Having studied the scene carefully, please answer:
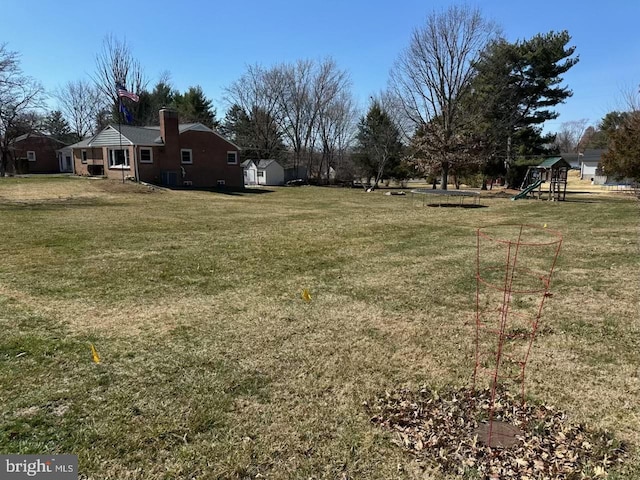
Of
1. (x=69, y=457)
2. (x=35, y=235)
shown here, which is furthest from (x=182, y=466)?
(x=35, y=235)

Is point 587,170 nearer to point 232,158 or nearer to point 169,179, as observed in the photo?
point 232,158

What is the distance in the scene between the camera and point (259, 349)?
414cm

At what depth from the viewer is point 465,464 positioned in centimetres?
254

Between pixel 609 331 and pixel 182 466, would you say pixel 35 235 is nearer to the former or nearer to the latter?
pixel 182 466

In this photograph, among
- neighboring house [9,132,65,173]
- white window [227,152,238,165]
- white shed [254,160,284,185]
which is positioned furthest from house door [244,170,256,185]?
neighboring house [9,132,65,173]

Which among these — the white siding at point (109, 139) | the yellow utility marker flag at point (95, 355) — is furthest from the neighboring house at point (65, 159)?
the yellow utility marker flag at point (95, 355)

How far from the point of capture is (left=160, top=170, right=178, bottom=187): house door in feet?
96.0

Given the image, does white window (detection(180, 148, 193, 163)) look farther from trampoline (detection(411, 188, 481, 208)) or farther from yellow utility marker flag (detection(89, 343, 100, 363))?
yellow utility marker flag (detection(89, 343, 100, 363))

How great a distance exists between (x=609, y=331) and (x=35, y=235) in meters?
11.6

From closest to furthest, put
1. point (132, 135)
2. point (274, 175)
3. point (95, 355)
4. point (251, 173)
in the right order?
point (95, 355) → point (132, 135) → point (274, 175) → point (251, 173)

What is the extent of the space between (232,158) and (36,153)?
2423cm

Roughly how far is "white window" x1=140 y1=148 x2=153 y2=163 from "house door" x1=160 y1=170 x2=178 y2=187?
1310 mm

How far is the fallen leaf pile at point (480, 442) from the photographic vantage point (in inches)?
99.0

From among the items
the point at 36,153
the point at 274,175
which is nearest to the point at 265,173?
the point at 274,175
